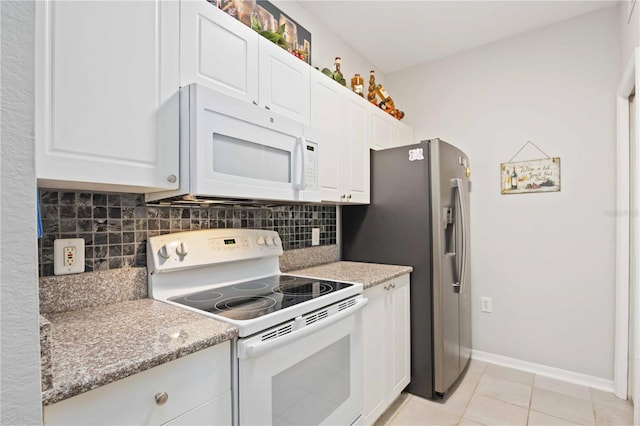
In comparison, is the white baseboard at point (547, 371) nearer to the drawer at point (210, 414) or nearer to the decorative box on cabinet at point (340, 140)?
the decorative box on cabinet at point (340, 140)

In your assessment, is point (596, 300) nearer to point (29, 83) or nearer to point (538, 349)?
point (538, 349)

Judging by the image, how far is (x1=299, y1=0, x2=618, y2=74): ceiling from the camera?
222cm

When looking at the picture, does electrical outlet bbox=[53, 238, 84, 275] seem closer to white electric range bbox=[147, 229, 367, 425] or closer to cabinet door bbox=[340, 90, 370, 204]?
white electric range bbox=[147, 229, 367, 425]

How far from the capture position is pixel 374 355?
1790 millimetres

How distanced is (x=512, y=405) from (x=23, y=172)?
103 inches

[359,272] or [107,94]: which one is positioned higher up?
[107,94]

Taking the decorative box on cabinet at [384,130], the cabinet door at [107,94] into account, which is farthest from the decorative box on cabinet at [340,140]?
the cabinet door at [107,94]

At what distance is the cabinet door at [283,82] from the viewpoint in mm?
1555

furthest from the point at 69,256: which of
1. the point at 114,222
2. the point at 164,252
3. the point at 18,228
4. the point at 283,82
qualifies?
the point at 283,82

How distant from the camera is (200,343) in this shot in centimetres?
90

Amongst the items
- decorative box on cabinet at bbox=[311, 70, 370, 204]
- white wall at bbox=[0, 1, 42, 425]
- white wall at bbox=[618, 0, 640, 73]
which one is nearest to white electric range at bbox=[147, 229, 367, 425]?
decorative box on cabinet at bbox=[311, 70, 370, 204]

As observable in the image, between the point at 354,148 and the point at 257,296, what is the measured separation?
4.10 feet

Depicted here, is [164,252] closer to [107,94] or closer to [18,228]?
[107,94]

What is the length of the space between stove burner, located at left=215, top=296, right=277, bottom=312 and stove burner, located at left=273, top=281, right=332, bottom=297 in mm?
137
